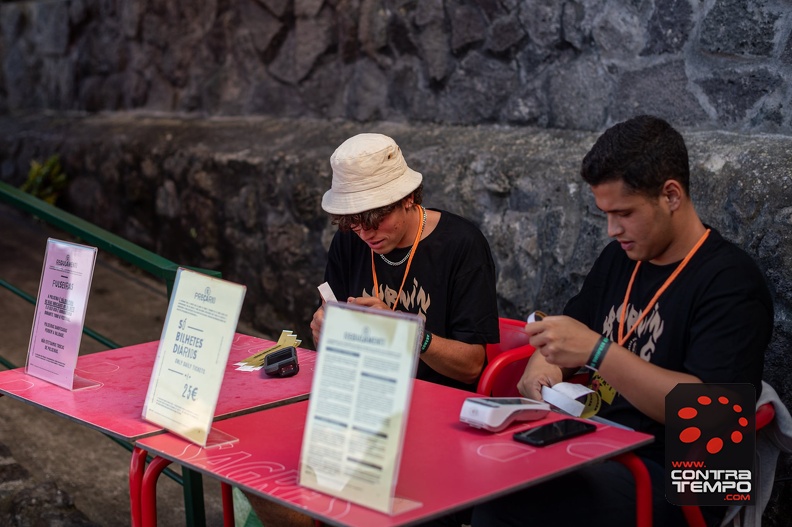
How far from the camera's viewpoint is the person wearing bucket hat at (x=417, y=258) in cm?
275

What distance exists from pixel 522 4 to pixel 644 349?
1.83m

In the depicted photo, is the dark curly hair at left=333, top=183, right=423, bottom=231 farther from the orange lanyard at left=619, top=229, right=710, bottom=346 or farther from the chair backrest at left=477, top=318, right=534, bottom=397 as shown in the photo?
the orange lanyard at left=619, top=229, right=710, bottom=346

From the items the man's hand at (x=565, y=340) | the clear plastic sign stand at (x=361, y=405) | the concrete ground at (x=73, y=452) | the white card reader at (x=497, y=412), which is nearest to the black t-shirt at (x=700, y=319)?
the man's hand at (x=565, y=340)

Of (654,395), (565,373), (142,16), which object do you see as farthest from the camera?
(142,16)

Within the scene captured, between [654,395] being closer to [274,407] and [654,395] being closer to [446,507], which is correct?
[446,507]

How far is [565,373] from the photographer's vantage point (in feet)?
8.76

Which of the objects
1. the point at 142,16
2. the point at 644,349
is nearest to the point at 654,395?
the point at 644,349

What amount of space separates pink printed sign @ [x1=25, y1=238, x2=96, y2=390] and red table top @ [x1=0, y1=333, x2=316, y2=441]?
44mm

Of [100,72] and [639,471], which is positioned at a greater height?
[100,72]

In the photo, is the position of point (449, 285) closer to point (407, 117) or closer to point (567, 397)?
point (567, 397)

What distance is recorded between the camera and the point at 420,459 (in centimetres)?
194

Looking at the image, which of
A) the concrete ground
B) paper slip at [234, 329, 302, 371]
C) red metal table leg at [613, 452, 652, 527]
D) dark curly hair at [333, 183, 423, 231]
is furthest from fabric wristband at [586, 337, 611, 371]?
the concrete ground

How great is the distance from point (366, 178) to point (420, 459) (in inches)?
40.4

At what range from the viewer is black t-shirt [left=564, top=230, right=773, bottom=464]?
217 centimetres
